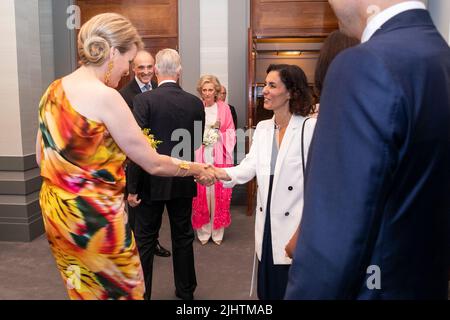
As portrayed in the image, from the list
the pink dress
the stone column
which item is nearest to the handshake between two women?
the pink dress

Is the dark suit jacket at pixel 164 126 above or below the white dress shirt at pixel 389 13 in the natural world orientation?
below

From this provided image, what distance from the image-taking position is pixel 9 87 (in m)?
4.43

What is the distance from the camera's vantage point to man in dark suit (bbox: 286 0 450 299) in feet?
2.32

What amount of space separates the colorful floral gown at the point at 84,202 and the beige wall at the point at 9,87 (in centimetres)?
314

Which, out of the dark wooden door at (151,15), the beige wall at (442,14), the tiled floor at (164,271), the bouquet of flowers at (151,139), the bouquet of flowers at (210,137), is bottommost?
the tiled floor at (164,271)

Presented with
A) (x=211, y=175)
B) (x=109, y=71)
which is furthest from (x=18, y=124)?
(x=109, y=71)

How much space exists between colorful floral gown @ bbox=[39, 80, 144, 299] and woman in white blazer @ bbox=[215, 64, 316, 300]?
2.19ft

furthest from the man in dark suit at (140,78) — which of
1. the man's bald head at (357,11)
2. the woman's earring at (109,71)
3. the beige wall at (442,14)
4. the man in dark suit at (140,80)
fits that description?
the man's bald head at (357,11)

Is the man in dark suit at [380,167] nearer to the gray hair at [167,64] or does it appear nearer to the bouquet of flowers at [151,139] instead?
the bouquet of flowers at [151,139]

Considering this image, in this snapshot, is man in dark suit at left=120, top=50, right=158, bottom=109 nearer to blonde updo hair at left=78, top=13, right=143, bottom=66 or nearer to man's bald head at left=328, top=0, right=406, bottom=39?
blonde updo hair at left=78, top=13, right=143, bottom=66

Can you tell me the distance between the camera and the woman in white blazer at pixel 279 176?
2012 mm

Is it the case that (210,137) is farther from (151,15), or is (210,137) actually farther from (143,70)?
(151,15)

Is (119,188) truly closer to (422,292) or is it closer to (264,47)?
(422,292)
